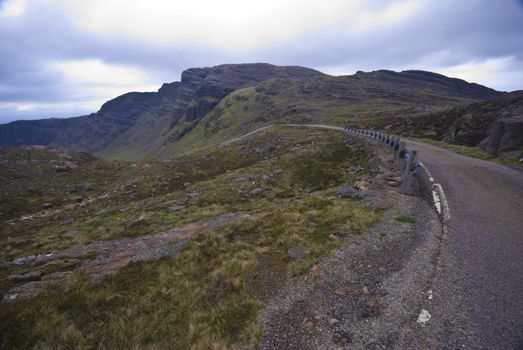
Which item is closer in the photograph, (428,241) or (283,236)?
(428,241)

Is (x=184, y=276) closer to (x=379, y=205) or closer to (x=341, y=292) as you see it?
(x=341, y=292)

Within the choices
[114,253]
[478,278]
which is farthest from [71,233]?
[478,278]

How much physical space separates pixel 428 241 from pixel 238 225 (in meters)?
7.53

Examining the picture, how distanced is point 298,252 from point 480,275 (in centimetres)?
502

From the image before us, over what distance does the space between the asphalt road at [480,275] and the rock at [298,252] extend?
378 cm

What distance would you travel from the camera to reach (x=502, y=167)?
18797mm

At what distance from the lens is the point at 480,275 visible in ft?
23.0

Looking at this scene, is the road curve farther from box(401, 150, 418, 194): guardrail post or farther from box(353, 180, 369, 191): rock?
box(353, 180, 369, 191): rock

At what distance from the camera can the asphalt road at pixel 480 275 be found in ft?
17.4

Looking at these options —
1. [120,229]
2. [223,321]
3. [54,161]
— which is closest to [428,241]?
[223,321]

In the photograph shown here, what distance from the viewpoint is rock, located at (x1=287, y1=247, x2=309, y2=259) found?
356 inches

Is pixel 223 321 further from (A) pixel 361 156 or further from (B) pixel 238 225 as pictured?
(A) pixel 361 156

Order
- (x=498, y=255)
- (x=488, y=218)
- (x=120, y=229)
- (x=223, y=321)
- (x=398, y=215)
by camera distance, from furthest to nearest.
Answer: (x=120, y=229)
(x=398, y=215)
(x=488, y=218)
(x=498, y=255)
(x=223, y=321)

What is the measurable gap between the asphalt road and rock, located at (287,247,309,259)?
3779 millimetres
